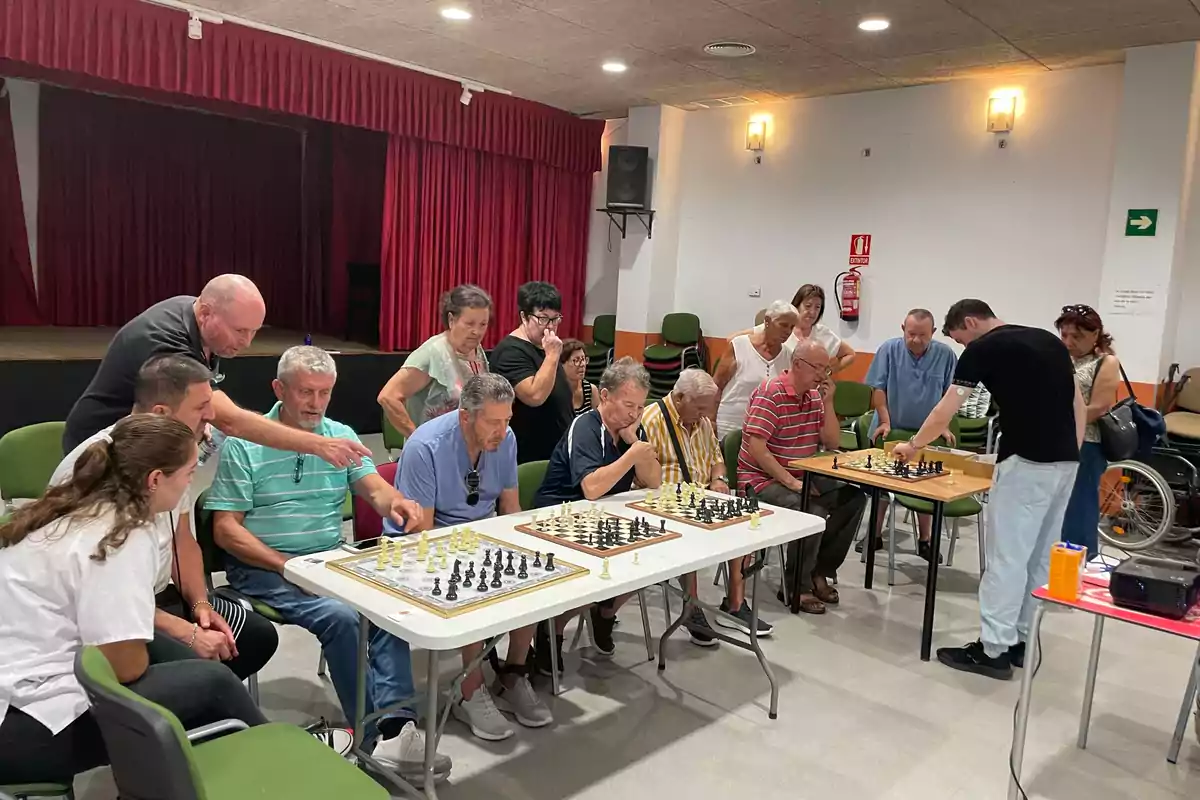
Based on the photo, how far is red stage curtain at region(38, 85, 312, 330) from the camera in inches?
333

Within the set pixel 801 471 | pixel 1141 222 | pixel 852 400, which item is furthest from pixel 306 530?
pixel 1141 222

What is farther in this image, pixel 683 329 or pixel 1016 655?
pixel 683 329

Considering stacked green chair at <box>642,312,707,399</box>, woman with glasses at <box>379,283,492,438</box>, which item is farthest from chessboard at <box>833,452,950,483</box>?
stacked green chair at <box>642,312,707,399</box>

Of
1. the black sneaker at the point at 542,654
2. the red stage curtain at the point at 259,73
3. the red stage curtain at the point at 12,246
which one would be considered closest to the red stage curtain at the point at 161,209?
the red stage curtain at the point at 12,246

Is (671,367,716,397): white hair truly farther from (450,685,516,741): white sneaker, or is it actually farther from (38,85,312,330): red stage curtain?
(38,85,312,330): red stage curtain

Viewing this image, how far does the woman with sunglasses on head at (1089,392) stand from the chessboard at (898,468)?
689mm

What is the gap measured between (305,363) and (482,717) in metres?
1.22

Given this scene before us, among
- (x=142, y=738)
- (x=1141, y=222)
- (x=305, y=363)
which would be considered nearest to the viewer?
(x=142, y=738)

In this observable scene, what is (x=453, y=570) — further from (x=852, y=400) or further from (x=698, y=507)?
(x=852, y=400)

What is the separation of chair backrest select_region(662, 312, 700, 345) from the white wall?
0.15 m

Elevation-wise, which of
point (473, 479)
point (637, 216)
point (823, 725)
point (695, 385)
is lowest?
point (823, 725)

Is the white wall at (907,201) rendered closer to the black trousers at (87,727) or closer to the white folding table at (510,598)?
the white folding table at (510,598)

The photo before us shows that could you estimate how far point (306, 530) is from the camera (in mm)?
2627

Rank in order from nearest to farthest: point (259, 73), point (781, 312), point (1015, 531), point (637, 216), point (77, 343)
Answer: point (1015, 531) → point (781, 312) → point (259, 73) → point (77, 343) → point (637, 216)
